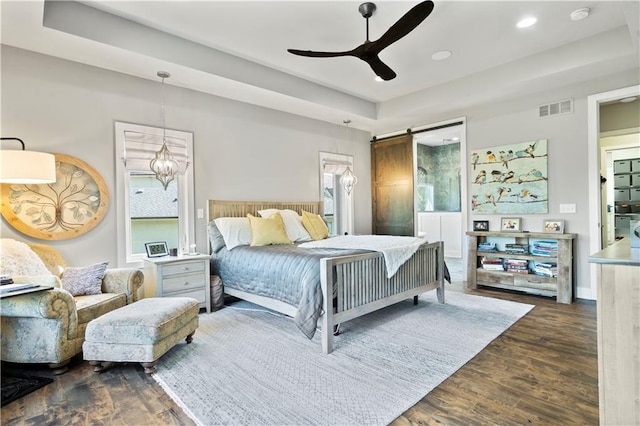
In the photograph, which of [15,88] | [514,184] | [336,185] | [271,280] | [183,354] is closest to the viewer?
[183,354]

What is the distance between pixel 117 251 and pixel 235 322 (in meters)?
1.55

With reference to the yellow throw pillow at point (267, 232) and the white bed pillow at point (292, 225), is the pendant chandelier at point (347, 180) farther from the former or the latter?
the yellow throw pillow at point (267, 232)

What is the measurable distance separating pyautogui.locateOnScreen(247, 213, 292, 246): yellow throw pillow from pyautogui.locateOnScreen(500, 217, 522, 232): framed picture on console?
10.3 feet

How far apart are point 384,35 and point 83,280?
3321 millimetres

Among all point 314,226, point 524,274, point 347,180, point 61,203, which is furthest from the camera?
point 347,180

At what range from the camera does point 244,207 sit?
15.4 feet

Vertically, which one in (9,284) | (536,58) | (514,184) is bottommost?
(9,284)

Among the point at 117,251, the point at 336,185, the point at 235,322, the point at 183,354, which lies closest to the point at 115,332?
the point at 183,354

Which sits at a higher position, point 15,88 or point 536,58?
point 536,58

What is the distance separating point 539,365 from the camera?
242 cm

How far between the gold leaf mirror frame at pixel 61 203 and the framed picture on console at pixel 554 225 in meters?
5.46

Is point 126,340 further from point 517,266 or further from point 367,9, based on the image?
point 517,266

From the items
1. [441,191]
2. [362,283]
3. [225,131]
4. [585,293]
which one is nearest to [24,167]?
[225,131]

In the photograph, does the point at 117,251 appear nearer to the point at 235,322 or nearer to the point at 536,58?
the point at 235,322
